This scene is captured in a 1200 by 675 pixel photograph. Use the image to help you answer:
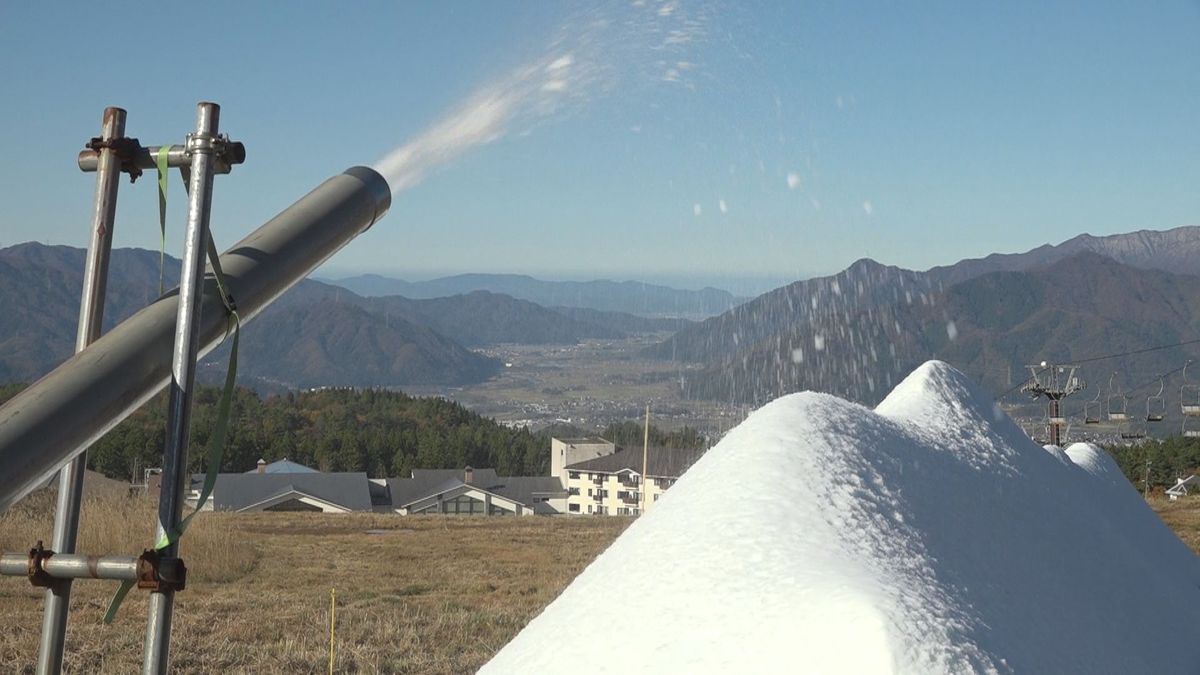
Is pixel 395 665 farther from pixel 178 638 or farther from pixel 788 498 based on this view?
pixel 788 498

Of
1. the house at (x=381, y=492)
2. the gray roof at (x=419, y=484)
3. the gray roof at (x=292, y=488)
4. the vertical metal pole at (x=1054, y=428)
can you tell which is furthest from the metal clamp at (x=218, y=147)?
the gray roof at (x=419, y=484)

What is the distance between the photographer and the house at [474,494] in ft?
144

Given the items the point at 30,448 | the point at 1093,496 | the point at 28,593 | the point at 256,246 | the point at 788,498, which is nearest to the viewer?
the point at 30,448

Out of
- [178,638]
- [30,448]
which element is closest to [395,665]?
[178,638]

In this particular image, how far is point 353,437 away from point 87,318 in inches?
2409

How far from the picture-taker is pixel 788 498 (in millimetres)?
1734

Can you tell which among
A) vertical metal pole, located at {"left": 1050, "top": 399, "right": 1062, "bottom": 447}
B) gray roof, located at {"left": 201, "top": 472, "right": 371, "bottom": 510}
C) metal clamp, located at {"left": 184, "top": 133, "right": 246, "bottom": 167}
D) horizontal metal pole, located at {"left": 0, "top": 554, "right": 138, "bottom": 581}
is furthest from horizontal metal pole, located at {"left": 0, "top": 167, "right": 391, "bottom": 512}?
gray roof, located at {"left": 201, "top": 472, "right": 371, "bottom": 510}

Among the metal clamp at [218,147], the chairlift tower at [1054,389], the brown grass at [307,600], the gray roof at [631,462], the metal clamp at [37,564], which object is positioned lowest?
the brown grass at [307,600]

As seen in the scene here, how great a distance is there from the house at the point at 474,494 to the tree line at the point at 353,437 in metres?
7.31

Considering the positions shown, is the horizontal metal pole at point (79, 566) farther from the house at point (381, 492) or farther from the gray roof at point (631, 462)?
the gray roof at point (631, 462)

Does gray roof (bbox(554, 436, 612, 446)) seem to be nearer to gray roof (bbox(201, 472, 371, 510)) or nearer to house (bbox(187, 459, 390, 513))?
house (bbox(187, 459, 390, 513))

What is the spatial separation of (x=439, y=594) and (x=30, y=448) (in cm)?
863

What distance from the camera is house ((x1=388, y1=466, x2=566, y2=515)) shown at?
44031 mm

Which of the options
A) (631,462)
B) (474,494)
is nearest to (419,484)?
(474,494)
